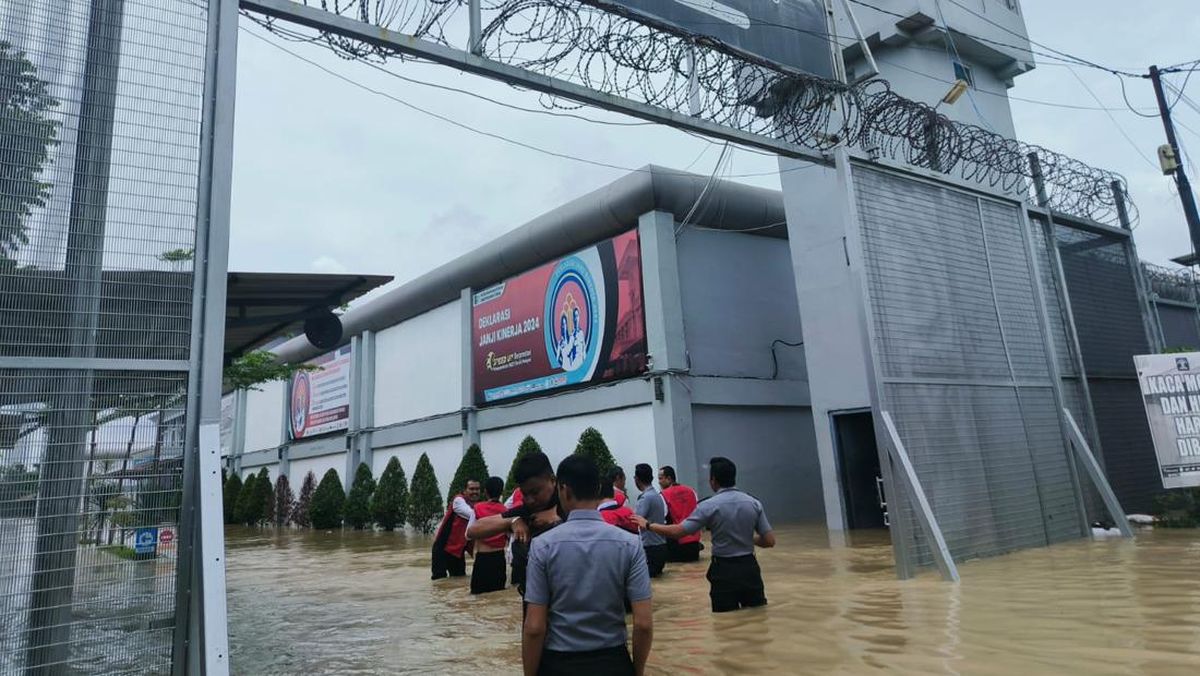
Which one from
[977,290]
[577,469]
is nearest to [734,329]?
[977,290]

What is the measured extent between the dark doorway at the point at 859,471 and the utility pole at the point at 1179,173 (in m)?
6.43

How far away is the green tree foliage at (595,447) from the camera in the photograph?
1559cm

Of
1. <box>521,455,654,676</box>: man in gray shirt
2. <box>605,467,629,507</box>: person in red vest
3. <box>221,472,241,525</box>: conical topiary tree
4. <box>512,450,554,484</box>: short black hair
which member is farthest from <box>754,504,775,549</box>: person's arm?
<box>221,472,241,525</box>: conical topiary tree

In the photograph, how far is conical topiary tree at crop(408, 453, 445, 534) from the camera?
20.1 m

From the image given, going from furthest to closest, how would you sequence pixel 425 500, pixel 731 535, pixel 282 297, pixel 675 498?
pixel 425 500 → pixel 675 498 → pixel 282 297 → pixel 731 535

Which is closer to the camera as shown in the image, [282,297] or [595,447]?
[282,297]

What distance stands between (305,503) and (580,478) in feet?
85.2

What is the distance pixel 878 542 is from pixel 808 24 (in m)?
7.61

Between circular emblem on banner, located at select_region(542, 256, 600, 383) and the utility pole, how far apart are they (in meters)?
11.2

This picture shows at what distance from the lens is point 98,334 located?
363 centimetres

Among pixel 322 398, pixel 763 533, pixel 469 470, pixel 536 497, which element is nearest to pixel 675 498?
pixel 763 533

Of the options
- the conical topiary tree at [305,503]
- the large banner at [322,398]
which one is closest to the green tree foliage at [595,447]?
the large banner at [322,398]

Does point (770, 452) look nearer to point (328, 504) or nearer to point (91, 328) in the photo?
point (91, 328)

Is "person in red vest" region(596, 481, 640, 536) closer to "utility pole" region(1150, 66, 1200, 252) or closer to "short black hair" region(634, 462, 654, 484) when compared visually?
"short black hair" region(634, 462, 654, 484)
